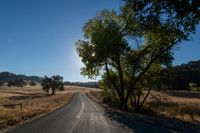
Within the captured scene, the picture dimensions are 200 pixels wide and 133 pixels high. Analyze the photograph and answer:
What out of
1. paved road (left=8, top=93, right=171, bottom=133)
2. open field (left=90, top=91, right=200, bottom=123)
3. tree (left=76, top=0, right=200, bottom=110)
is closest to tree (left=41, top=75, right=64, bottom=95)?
open field (left=90, top=91, right=200, bottom=123)

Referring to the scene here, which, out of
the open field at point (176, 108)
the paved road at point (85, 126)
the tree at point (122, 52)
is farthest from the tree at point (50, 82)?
the paved road at point (85, 126)

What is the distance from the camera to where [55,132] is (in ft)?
56.6

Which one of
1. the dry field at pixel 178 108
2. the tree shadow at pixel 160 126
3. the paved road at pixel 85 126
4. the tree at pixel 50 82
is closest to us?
the paved road at pixel 85 126

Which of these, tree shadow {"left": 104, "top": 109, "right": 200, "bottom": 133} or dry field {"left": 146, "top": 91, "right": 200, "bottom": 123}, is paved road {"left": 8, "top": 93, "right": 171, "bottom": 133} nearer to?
tree shadow {"left": 104, "top": 109, "right": 200, "bottom": 133}

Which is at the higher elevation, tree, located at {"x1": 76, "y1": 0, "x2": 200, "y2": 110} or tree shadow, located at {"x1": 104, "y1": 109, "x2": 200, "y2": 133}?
tree, located at {"x1": 76, "y1": 0, "x2": 200, "y2": 110}

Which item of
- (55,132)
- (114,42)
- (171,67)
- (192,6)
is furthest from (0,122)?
(171,67)

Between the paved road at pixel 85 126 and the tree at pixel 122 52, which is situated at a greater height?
the tree at pixel 122 52

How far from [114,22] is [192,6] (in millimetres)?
30107

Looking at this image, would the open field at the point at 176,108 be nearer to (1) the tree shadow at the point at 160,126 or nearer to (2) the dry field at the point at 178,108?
(2) the dry field at the point at 178,108

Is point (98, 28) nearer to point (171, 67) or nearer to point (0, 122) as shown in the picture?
point (171, 67)

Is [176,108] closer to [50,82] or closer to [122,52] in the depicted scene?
[122,52]

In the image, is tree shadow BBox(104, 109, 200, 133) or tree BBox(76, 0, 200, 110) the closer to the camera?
tree shadow BBox(104, 109, 200, 133)

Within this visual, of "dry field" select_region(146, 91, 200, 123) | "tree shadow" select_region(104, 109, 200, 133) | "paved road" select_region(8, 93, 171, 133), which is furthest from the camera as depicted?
"dry field" select_region(146, 91, 200, 123)

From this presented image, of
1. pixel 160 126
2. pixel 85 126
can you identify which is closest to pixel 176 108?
pixel 160 126
